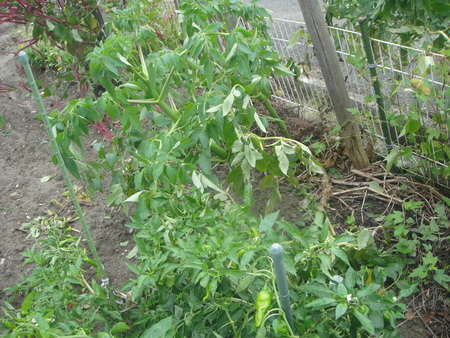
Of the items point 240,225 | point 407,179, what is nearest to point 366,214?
point 407,179

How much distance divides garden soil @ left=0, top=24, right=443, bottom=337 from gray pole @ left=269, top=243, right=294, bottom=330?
46.6 inches

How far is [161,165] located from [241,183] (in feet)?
2.22

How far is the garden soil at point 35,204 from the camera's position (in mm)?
2895

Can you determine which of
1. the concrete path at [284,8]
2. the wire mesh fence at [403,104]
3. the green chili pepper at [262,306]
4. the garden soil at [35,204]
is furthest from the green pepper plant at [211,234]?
the concrete path at [284,8]

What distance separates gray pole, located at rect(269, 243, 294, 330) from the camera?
3.92 feet

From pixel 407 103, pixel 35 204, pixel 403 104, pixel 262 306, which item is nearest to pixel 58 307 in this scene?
pixel 262 306

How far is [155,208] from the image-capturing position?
1831 mm

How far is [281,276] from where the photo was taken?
1.25 meters

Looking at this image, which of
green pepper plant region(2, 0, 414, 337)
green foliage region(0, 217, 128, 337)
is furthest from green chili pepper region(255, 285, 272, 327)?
green foliage region(0, 217, 128, 337)

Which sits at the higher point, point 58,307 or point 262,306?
point 262,306

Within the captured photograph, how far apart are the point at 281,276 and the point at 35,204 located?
2675mm

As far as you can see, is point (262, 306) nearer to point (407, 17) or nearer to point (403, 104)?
point (407, 17)

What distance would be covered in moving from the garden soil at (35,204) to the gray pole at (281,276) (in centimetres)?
118

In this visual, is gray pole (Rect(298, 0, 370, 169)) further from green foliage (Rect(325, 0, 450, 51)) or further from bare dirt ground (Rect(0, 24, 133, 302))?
bare dirt ground (Rect(0, 24, 133, 302))
